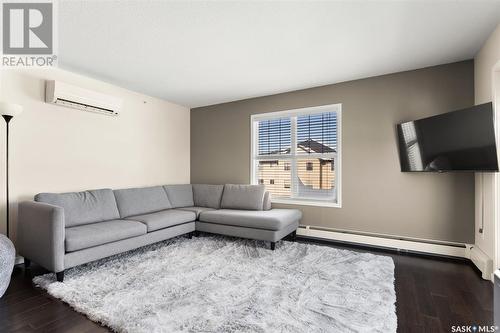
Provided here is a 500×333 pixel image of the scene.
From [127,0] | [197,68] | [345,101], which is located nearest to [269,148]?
[345,101]

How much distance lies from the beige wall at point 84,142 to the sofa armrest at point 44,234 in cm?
46

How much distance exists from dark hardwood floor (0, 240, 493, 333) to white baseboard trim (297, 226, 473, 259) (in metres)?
0.31

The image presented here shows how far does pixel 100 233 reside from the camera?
279 cm

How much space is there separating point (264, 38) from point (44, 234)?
2941mm

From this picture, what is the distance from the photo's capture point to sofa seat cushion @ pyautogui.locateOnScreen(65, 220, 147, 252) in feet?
8.48

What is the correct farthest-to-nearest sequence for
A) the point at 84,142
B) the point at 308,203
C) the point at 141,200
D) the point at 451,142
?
the point at 308,203 < the point at 141,200 < the point at 84,142 < the point at 451,142

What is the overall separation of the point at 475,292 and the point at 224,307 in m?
2.28

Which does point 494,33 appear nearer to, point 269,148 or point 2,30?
point 269,148

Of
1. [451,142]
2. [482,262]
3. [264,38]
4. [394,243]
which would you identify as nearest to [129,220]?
[264,38]

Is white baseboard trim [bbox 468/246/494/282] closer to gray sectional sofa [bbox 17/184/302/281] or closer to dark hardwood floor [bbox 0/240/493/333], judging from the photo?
dark hardwood floor [bbox 0/240/493/333]

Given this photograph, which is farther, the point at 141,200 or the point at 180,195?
the point at 180,195

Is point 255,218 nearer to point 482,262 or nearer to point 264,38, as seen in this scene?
point 264,38

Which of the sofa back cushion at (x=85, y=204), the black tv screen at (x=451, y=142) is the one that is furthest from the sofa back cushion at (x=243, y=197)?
the black tv screen at (x=451, y=142)

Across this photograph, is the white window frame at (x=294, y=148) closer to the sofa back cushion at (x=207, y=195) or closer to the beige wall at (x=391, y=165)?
the beige wall at (x=391, y=165)
